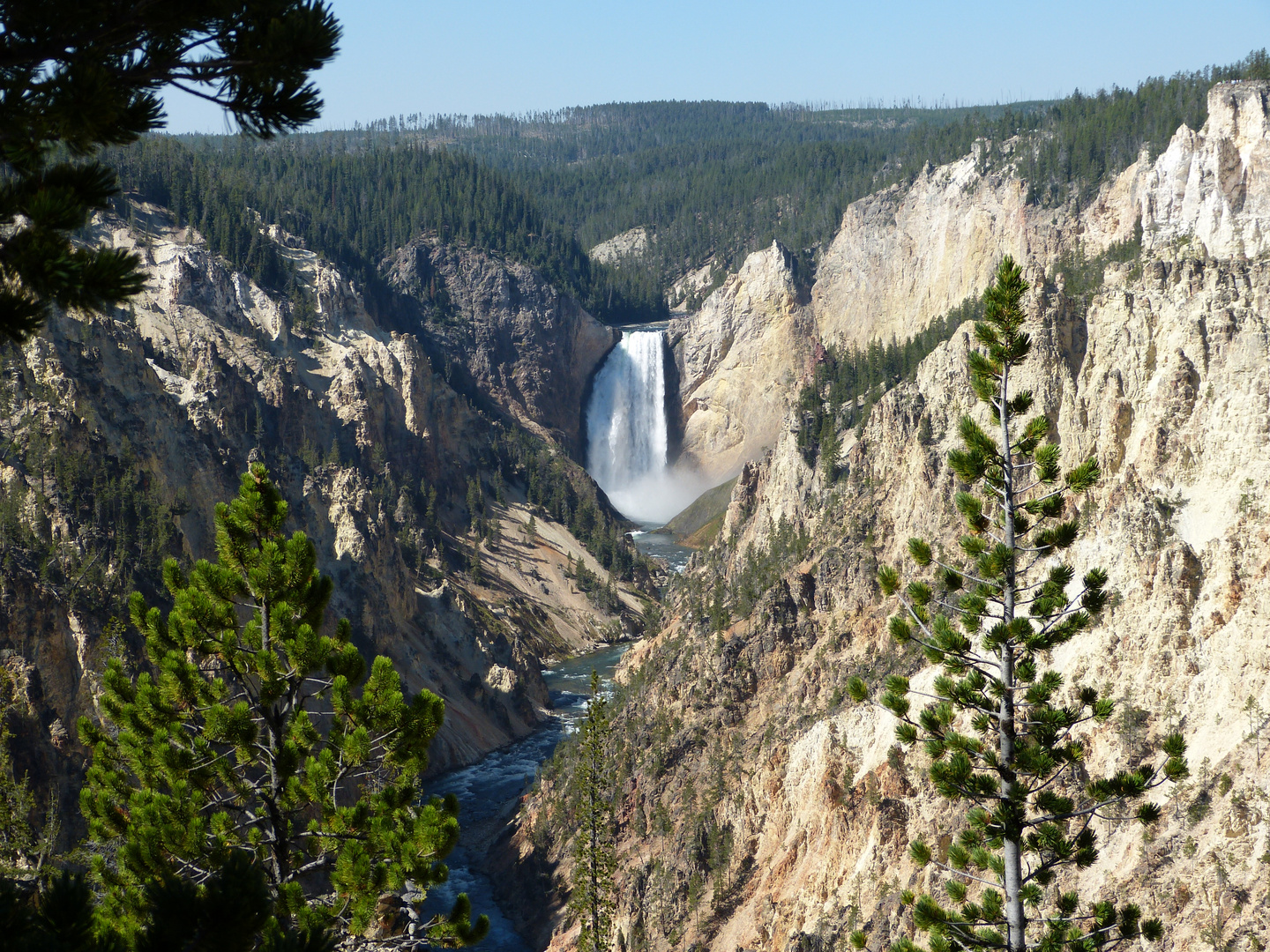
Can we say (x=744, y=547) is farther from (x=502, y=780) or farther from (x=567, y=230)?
(x=567, y=230)

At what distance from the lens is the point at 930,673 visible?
3847cm

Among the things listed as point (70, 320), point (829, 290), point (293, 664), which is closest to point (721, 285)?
point (829, 290)

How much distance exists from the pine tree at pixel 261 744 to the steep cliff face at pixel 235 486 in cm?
1493

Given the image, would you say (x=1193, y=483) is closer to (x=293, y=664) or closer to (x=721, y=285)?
(x=293, y=664)

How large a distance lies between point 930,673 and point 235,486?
47219mm

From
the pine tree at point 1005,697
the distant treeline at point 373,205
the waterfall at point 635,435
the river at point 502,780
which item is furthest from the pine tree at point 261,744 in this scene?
→ the waterfall at point 635,435

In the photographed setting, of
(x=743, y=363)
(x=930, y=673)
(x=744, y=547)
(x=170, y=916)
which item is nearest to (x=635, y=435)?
(x=743, y=363)

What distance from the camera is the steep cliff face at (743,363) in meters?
144

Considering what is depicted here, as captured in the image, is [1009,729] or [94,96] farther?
[1009,729]

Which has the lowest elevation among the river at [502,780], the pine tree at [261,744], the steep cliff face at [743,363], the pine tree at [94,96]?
the river at [502,780]

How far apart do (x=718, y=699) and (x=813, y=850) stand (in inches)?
563

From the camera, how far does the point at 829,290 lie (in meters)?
147

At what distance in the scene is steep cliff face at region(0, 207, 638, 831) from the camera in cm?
4828

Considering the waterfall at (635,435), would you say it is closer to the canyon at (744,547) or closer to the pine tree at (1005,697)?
the canyon at (744,547)
